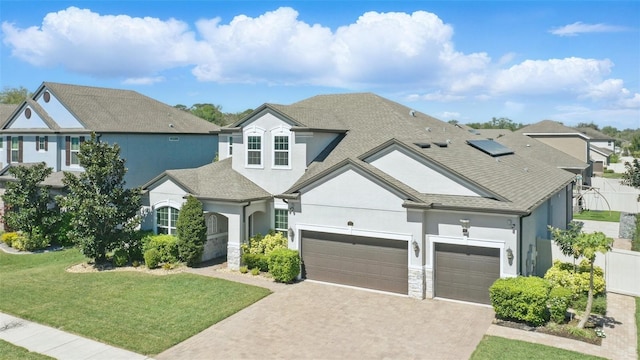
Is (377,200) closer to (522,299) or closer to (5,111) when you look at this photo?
(522,299)

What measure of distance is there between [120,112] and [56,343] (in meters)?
19.6

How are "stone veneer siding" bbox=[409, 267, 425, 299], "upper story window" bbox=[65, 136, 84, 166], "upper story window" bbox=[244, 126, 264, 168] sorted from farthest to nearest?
"upper story window" bbox=[65, 136, 84, 166]
"upper story window" bbox=[244, 126, 264, 168]
"stone veneer siding" bbox=[409, 267, 425, 299]

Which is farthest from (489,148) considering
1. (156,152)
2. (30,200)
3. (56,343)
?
(30,200)

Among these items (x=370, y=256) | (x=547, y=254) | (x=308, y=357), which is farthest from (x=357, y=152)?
(x=308, y=357)

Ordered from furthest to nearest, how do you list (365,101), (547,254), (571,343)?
1. (365,101)
2. (547,254)
3. (571,343)

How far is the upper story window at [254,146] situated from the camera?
75.3 feet

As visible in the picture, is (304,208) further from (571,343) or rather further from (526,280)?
(571,343)

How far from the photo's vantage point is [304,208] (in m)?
19.4

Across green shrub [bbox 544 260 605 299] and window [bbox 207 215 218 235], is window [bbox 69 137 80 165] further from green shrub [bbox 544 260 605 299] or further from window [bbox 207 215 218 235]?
green shrub [bbox 544 260 605 299]

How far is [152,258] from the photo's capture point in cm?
2086

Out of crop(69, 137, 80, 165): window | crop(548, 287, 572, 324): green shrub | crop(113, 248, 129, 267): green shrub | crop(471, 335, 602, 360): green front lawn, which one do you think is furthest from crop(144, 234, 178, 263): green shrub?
crop(548, 287, 572, 324): green shrub

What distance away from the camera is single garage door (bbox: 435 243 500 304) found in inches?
630

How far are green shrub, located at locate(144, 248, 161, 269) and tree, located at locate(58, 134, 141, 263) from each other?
178cm

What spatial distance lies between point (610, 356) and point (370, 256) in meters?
8.38
